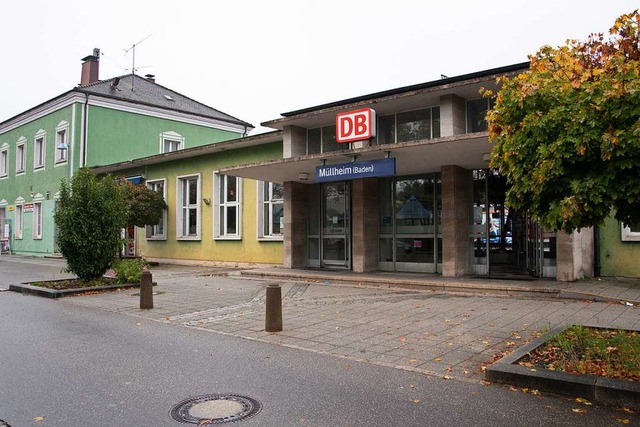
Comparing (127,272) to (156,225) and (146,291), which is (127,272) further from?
(156,225)

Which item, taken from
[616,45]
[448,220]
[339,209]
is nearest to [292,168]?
[339,209]

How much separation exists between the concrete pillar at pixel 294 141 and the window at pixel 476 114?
5.40 metres

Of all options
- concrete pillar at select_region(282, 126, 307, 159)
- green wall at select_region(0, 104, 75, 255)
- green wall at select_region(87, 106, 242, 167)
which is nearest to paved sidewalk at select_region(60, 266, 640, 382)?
concrete pillar at select_region(282, 126, 307, 159)

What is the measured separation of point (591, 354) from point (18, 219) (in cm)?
3528

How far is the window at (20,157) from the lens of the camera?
32812 mm

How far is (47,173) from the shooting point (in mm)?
29641

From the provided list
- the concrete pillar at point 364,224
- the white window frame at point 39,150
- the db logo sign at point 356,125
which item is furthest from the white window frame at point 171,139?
the db logo sign at point 356,125

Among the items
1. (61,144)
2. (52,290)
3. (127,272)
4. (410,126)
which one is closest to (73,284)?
(52,290)

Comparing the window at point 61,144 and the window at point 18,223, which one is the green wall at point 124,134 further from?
the window at point 18,223

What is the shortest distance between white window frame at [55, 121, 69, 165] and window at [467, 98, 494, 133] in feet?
72.9

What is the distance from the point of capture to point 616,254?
12.4 metres

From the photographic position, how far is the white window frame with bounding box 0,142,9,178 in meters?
34.8

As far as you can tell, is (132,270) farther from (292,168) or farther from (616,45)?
(616,45)

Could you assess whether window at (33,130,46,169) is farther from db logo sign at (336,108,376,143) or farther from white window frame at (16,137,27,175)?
db logo sign at (336,108,376,143)
